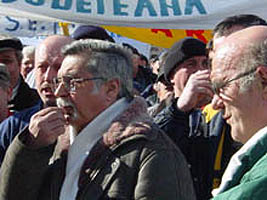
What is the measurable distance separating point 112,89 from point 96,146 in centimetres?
31

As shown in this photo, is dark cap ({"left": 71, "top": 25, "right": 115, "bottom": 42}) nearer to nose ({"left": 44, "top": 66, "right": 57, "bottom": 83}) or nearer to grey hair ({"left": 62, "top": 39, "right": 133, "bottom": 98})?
nose ({"left": 44, "top": 66, "right": 57, "bottom": 83})

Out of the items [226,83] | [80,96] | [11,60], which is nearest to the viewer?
[226,83]

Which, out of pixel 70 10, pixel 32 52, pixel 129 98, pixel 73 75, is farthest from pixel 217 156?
Answer: pixel 32 52

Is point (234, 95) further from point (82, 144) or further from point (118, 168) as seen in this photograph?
point (82, 144)

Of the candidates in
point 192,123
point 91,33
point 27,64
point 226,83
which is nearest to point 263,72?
point 226,83

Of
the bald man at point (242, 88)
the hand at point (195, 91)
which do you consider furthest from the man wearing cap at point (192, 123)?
the bald man at point (242, 88)

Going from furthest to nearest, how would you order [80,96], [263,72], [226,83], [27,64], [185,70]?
1. [27,64]
2. [185,70]
3. [80,96]
4. [226,83]
5. [263,72]

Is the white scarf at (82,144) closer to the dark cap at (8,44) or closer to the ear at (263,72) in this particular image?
the ear at (263,72)

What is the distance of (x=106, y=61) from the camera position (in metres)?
3.08

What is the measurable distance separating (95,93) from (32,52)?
3.72 meters

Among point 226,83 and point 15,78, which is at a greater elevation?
point 226,83

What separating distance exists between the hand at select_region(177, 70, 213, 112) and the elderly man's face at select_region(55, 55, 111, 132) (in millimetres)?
514

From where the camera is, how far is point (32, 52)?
6.63 metres

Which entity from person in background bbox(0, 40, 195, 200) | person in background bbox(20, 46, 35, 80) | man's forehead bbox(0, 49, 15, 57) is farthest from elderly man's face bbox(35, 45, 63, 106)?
person in background bbox(20, 46, 35, 80)
